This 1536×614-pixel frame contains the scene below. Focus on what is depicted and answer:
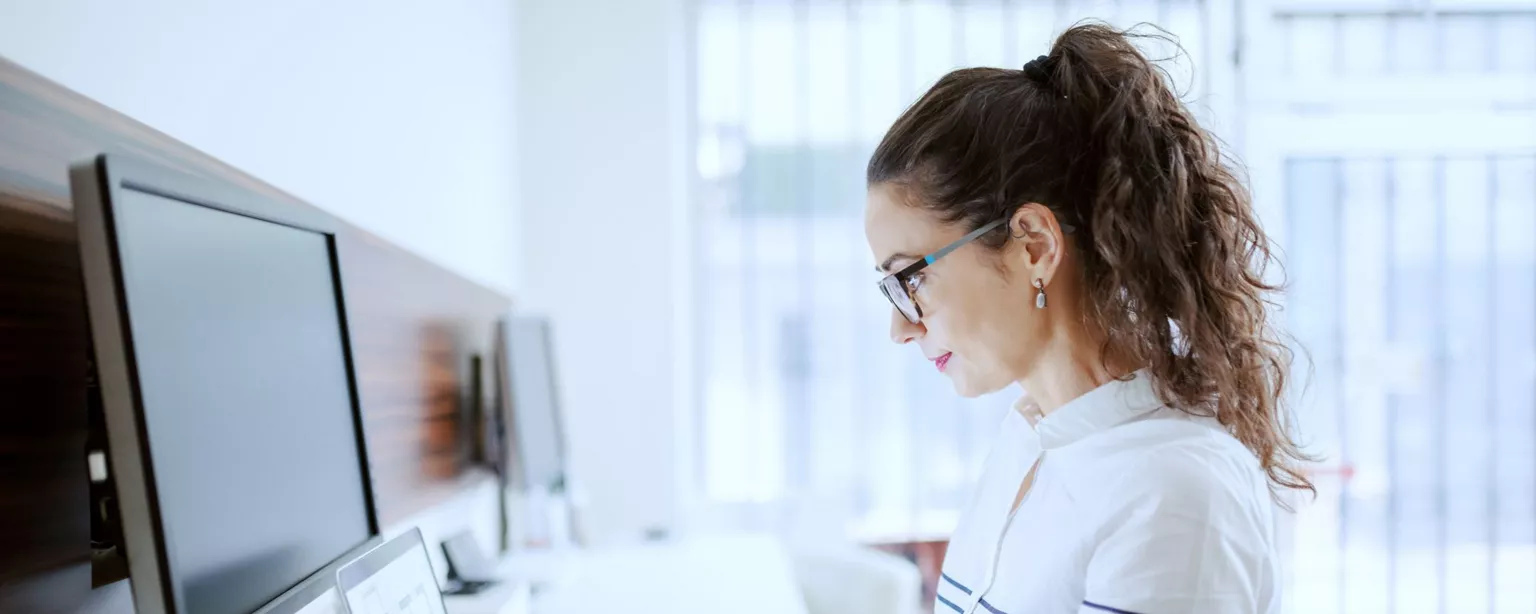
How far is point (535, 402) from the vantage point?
230cm

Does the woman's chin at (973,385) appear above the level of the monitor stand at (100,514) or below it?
below

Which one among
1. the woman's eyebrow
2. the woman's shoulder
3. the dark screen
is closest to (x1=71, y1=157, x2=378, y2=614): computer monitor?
the dark screen

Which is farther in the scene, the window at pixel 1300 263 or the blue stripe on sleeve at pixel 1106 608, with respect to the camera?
Result: the window at pixel 1300 263

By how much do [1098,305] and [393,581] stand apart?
2.32 feet

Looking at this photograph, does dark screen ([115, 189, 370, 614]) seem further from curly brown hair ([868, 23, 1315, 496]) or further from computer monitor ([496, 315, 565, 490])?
computer monitor ([496, 315, 565, 490])

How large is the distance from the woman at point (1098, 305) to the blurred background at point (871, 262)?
7.90 feet

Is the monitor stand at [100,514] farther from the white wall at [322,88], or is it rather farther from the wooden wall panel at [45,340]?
the white wall at [322,88]

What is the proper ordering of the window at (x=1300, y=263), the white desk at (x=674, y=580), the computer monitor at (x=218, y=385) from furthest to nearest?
the window at (x=1300, y=263) → the white desk at (x=674, y=580) → the computer monitor at (x=218, y=385)

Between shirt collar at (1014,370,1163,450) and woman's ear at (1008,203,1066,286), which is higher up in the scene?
woman's ear at (1008,203,1066,286)

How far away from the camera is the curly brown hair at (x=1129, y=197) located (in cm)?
107

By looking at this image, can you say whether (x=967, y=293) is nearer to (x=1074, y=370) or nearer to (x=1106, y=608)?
(x=1074, y=370)

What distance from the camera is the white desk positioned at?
1.97 metres

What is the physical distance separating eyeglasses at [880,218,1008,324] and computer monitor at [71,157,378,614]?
0.57 m

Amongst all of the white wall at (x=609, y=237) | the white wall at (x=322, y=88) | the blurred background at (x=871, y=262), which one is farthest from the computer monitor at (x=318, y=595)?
the white wall at (x=609, y=237)
